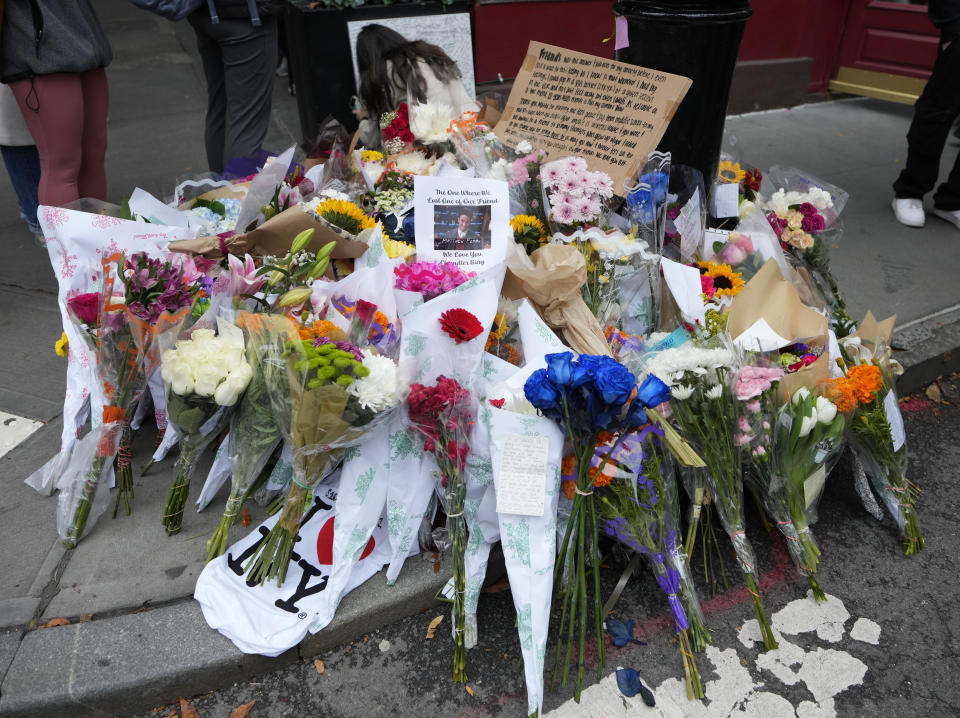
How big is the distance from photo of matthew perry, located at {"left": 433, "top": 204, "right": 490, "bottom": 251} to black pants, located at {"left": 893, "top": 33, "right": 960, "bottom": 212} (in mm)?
3746

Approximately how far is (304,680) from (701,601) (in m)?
1.32

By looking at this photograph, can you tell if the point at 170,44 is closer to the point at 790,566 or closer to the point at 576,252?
the point at 576,252

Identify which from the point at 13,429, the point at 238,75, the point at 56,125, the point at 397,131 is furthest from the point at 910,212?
the point at 13,429

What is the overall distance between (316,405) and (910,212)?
4.86 meters

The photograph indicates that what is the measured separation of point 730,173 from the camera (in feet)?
11.5

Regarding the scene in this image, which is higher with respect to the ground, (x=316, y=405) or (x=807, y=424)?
(x=316, y=405)

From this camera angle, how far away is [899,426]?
2711 millimetres

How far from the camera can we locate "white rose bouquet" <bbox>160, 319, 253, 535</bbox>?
2102 millimetres

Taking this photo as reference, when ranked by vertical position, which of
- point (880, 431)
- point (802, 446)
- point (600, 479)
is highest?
point (600, 479)

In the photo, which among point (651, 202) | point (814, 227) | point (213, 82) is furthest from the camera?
point (213, 82)

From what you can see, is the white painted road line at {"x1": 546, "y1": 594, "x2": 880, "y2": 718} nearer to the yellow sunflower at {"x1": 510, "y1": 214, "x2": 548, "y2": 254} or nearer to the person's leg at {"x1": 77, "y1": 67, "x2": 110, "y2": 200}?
the yellow sunflower at {"x1": 510, "y1": 214, "x2": 548, "y2": 254}

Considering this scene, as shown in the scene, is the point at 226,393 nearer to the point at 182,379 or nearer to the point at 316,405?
the point at 182,379

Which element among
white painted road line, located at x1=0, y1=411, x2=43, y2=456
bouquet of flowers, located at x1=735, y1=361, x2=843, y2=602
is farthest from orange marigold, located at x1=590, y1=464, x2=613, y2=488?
white painted road line, located at x1=0, y1=411, x2=43, y2=456

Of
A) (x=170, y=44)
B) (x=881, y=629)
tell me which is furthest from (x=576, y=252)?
(x=170, y=44)
